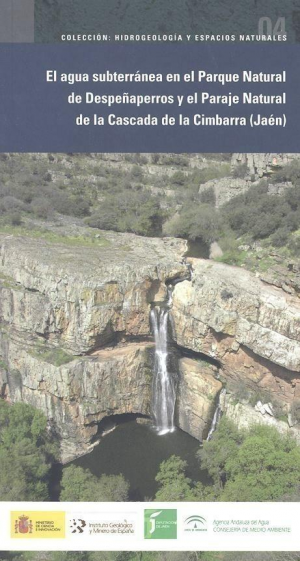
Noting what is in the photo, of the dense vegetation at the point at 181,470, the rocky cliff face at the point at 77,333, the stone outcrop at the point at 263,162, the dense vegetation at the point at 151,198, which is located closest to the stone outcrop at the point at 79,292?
the rocky cliff face at the point at 77,333

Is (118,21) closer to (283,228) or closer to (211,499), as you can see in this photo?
(283,228)

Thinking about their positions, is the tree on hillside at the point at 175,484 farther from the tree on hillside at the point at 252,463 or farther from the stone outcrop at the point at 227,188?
the stone outcrop at the point at 227,188

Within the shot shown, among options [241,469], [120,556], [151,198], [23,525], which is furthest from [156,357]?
[23,525]

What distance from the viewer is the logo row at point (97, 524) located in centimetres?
698

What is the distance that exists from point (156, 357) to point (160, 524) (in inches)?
208

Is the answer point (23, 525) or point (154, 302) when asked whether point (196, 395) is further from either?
point (23, 525)

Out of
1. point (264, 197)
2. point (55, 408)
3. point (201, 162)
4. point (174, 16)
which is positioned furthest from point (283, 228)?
point (201, 162)

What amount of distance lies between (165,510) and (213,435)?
3.69 m

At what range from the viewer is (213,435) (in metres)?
10.6

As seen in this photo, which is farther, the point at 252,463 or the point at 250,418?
the point at 250,418

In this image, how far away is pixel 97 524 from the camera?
704cm

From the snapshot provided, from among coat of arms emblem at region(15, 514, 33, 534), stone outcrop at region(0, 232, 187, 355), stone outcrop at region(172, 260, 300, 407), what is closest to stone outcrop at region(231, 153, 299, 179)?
stone outcrop at region(172, 260, 300, 407)

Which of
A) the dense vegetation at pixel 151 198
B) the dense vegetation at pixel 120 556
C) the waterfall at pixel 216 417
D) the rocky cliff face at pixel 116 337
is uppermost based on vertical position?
Result: the dense vegetation at pixel 151 198

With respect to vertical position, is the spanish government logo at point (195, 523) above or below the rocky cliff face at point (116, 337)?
below
